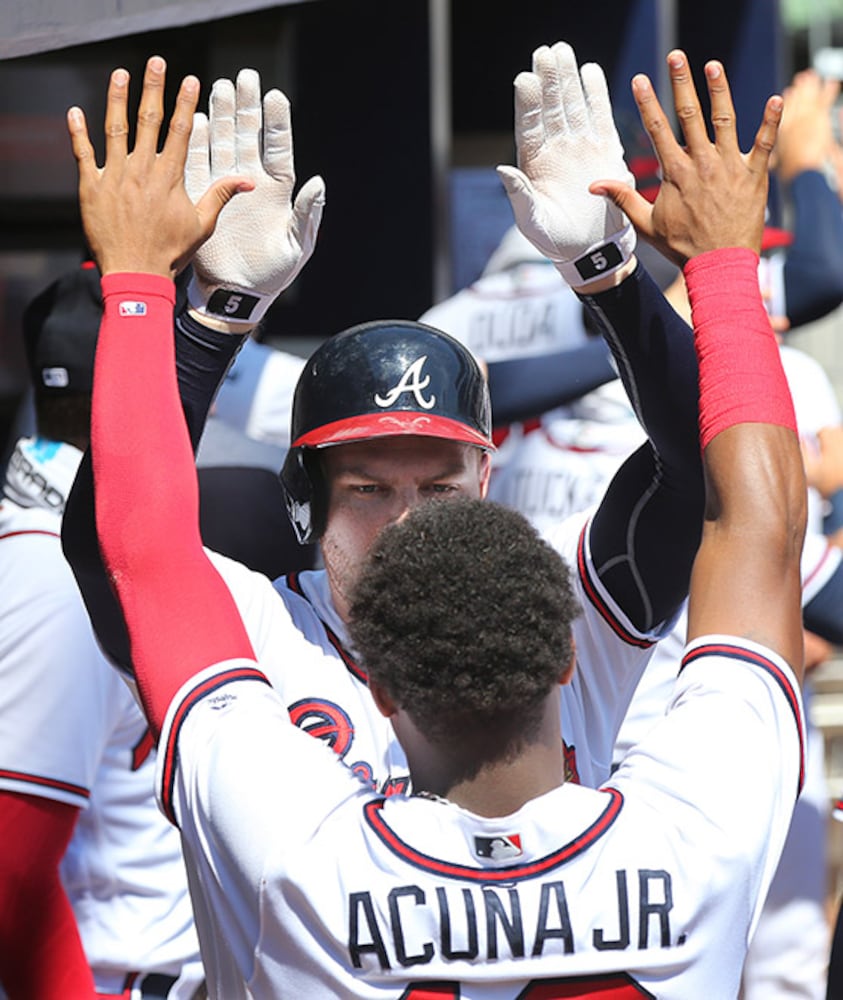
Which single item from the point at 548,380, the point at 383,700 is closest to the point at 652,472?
the point at 383,700

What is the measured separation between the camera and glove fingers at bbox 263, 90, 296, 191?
2043 mm

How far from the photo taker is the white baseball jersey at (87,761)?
8.18ft

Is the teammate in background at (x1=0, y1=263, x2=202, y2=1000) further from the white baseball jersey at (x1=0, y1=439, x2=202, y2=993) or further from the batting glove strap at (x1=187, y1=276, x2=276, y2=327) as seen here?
the batting glove strap at (x1=187, y1=276, x2=276, y2=327)

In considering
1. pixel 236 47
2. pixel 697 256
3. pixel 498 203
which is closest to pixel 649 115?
pixel 697 256

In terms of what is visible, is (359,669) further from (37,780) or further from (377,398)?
(37,780)

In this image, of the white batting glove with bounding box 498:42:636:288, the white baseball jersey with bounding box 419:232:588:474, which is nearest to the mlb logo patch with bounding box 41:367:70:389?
the white batting glove with bounding box 498:42:636:288

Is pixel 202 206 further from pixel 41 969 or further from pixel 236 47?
pixel 236 47

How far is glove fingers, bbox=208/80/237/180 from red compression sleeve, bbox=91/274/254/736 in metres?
0.29

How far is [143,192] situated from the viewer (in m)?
1.85

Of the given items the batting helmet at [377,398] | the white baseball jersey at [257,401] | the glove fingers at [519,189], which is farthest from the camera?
the white baseball jersey at [257,401]

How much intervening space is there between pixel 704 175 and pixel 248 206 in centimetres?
60

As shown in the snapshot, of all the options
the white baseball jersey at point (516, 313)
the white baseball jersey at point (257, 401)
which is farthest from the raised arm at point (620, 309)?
the white baseball jersey at point (516, 313)

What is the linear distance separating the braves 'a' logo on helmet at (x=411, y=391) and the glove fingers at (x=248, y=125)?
39cm

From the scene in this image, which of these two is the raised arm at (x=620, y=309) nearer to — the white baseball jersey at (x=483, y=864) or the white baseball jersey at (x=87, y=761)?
the white baseball jersey at (x=483, y=864)
